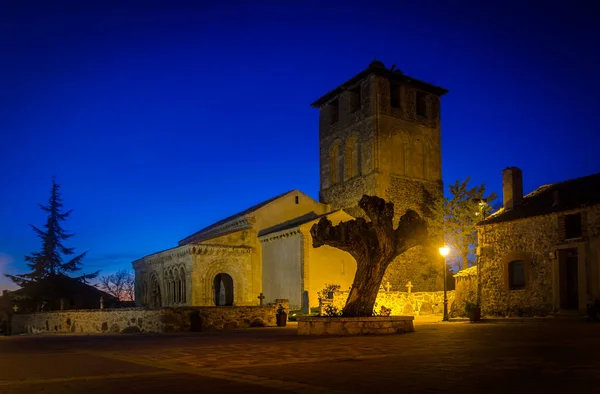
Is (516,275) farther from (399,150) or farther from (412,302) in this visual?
(399,150)

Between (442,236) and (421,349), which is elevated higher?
(442,236)

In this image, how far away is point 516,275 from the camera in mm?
30250

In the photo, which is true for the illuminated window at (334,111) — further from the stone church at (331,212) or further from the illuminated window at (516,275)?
the illuminated window at (516,275)

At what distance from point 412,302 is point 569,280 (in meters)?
11.3

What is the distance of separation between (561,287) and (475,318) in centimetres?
543

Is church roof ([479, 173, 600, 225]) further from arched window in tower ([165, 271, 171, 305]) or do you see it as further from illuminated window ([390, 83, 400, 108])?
arched window in tower ([165, 271, 171, 305])

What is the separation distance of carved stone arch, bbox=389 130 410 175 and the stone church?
0.08 m

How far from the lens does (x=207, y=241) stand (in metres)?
38.5

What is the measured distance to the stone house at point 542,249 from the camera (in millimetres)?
26438

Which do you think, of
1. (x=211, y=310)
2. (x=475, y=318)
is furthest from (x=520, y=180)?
(x=211, y=310)

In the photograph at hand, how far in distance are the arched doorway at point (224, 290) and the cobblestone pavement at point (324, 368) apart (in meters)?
30.2

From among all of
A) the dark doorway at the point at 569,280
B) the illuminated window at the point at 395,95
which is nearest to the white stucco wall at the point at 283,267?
the illuminated window at the point at 395,95

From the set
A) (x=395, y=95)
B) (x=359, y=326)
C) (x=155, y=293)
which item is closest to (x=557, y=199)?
(x=359, y=326)

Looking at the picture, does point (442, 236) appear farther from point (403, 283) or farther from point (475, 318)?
point (475, 318)
